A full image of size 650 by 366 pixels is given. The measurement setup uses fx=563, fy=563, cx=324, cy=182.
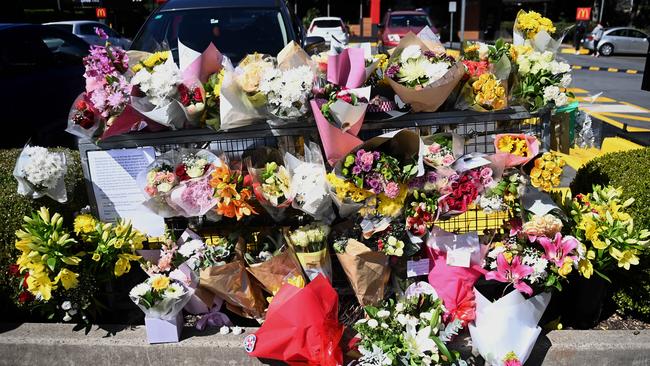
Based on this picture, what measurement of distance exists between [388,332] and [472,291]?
56 cm

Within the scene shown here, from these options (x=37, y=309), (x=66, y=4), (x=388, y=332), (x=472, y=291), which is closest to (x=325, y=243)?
(x=388, y=332)

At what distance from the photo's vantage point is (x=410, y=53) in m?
3.08

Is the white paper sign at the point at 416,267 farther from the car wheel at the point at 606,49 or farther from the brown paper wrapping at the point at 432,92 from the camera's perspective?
the car wheel at the point at 606,49

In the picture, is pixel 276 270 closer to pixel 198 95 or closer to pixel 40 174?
pixel 198 95

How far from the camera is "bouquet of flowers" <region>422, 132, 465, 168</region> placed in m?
2.85

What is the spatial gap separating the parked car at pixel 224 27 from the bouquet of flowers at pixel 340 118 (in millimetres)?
2798

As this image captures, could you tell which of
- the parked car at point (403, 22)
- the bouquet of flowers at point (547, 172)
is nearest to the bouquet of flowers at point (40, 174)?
the bouquet of flowers at point (547, 172)

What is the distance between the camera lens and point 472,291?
3021 mm

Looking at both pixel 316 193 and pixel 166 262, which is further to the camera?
pixel 166 262

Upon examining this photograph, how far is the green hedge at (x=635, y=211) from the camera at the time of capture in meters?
3.14

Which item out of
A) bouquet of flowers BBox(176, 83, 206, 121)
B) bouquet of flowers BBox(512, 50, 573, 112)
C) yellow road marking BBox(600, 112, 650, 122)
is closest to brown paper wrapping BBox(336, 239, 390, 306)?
bouquet of flowers BBox(176, 83, 206, 121)

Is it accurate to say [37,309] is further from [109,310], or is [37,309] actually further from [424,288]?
[424,288]

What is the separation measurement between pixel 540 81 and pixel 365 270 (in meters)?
1.39

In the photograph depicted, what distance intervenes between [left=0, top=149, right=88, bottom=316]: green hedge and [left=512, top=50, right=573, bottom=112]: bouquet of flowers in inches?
104
